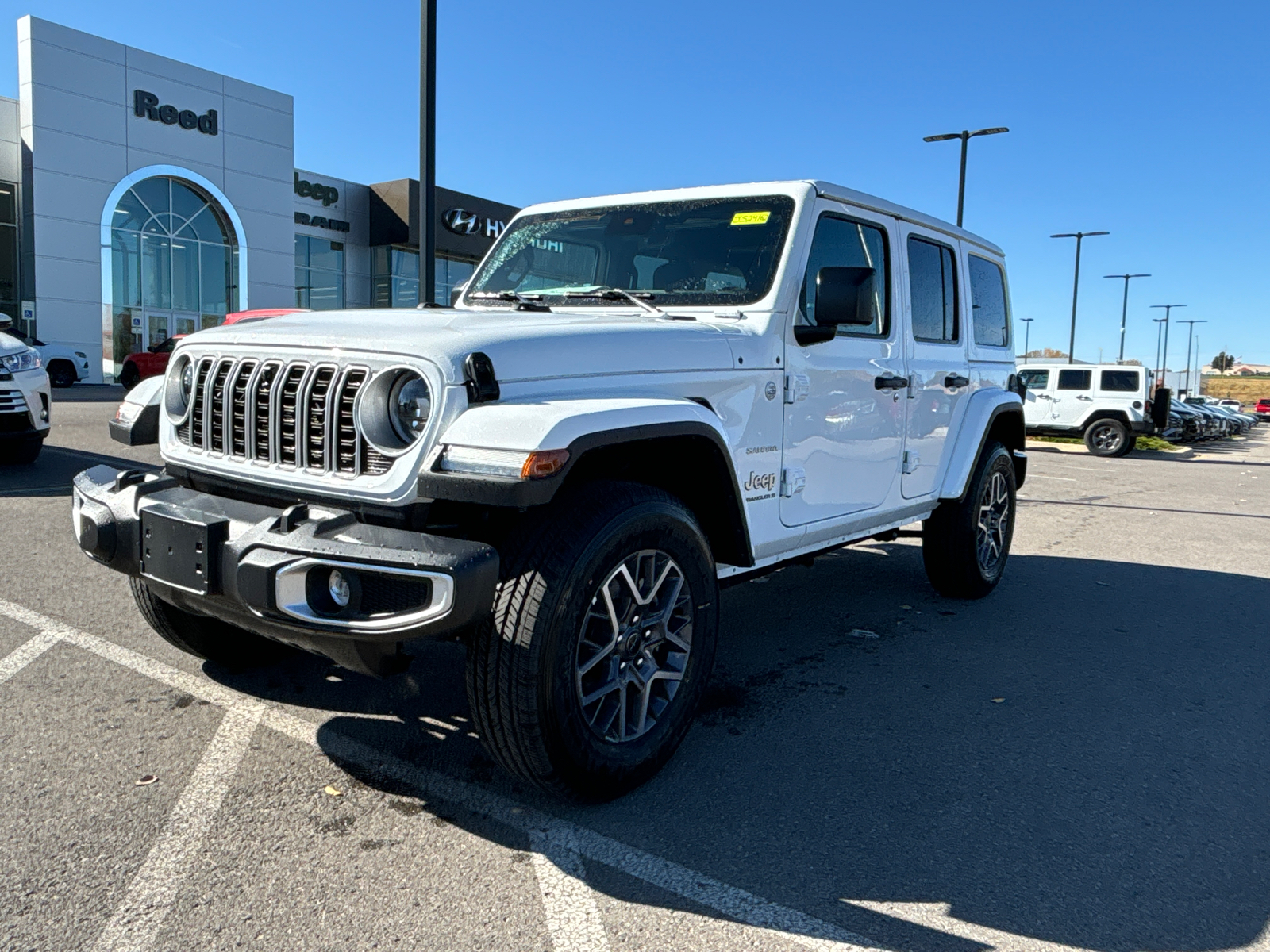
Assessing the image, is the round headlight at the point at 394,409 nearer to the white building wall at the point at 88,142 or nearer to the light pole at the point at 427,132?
the light pole at the point at 427,132

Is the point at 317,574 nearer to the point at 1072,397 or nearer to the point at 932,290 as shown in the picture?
the point at 932,290

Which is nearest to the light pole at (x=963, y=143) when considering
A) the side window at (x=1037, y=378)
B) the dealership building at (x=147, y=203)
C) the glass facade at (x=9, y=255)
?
the side window at (x=1037, y=378)

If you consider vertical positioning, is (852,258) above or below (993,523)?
above

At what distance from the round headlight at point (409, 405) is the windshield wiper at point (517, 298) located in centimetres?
113

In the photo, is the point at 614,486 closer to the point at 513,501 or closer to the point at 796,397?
the point at 513,501

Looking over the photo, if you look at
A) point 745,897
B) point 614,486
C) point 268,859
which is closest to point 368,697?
point 268,859

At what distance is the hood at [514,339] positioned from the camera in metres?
2.86

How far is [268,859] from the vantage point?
2656 mm

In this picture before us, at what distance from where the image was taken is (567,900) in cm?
252

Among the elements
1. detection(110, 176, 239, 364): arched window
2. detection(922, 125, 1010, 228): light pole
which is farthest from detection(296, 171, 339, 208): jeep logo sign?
detection(922, 125, 1010, 228): light pole

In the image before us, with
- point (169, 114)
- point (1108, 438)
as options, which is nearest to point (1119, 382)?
point (1108, 438)

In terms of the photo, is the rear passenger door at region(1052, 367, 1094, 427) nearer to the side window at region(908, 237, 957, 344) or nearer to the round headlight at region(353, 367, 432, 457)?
the side window at region(908, 237, 957, 344)

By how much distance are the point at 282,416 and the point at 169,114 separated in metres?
32.7

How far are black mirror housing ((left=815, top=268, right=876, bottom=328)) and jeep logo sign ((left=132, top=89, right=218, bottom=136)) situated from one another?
32.2 meters
